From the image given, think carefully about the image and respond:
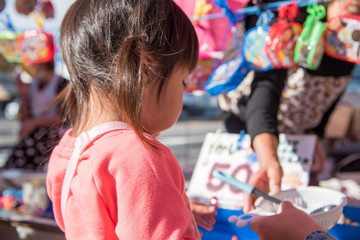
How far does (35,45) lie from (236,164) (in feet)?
3.35

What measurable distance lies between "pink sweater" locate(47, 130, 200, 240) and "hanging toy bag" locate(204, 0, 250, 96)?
0.48 meters

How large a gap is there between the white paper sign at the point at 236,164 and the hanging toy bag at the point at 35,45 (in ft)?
2.77

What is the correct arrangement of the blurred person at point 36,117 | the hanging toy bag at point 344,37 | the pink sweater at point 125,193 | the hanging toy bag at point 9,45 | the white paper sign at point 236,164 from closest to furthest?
the pink sweater at point 125,193 < the hanging toy bag at point 344,37 < the white paper sign at point 236,164 < the hanging toy bag at point 9,45 < the blurred person at point 36,117

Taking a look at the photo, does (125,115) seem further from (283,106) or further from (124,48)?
(283,106)

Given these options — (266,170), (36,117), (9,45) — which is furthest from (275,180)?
(36,117)

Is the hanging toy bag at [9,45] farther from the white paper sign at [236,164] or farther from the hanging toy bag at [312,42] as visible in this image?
the hanging toy bag at [312,42]

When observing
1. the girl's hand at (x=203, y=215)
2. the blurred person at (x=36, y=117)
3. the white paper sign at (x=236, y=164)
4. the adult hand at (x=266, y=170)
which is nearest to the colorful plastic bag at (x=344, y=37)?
the adult hand at (x=266, y=170)

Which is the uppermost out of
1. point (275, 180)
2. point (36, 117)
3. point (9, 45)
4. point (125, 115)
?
point (125, 115)

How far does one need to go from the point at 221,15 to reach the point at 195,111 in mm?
7398

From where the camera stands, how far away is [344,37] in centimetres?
83

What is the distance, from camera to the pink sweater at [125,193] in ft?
1.63

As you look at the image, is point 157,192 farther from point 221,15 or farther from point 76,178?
point 221,15

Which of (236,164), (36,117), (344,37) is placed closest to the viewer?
(344,37)

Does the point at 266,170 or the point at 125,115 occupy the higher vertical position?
the point at 125,115
